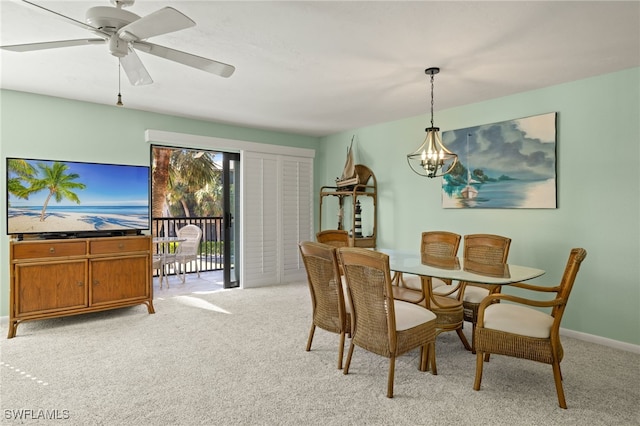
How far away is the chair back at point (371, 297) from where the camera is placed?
2244 millimetres

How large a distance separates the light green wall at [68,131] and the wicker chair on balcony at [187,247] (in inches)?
77.2

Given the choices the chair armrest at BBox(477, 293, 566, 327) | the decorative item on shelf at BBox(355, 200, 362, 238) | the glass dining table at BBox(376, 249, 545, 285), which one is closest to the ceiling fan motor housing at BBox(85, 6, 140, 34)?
the glass dining table at BBox(376, 249, 545, 285)

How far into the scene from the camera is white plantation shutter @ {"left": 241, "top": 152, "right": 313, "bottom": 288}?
5.48 metres

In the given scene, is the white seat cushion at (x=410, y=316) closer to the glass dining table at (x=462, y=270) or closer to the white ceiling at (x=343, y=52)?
the glass dining table at (x=462, y=270)

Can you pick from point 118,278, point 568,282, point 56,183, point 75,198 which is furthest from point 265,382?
point 56,183

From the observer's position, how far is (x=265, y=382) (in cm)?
250

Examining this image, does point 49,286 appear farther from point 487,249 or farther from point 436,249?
point 487,249

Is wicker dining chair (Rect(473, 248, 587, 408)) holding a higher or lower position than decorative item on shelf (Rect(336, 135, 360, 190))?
lower

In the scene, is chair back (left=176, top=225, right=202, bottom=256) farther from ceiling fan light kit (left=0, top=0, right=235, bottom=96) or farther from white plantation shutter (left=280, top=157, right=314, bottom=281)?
ceiling fan light kit (left=0, top=0, right=235, bottom=96)

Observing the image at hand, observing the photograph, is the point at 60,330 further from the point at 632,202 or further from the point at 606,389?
the point at 632,202

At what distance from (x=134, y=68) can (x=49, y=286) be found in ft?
8.15

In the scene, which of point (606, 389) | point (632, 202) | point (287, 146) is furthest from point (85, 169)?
point (632, 202)

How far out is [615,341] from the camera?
3.21 m

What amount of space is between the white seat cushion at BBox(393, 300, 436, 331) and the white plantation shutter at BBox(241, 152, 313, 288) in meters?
3.30
